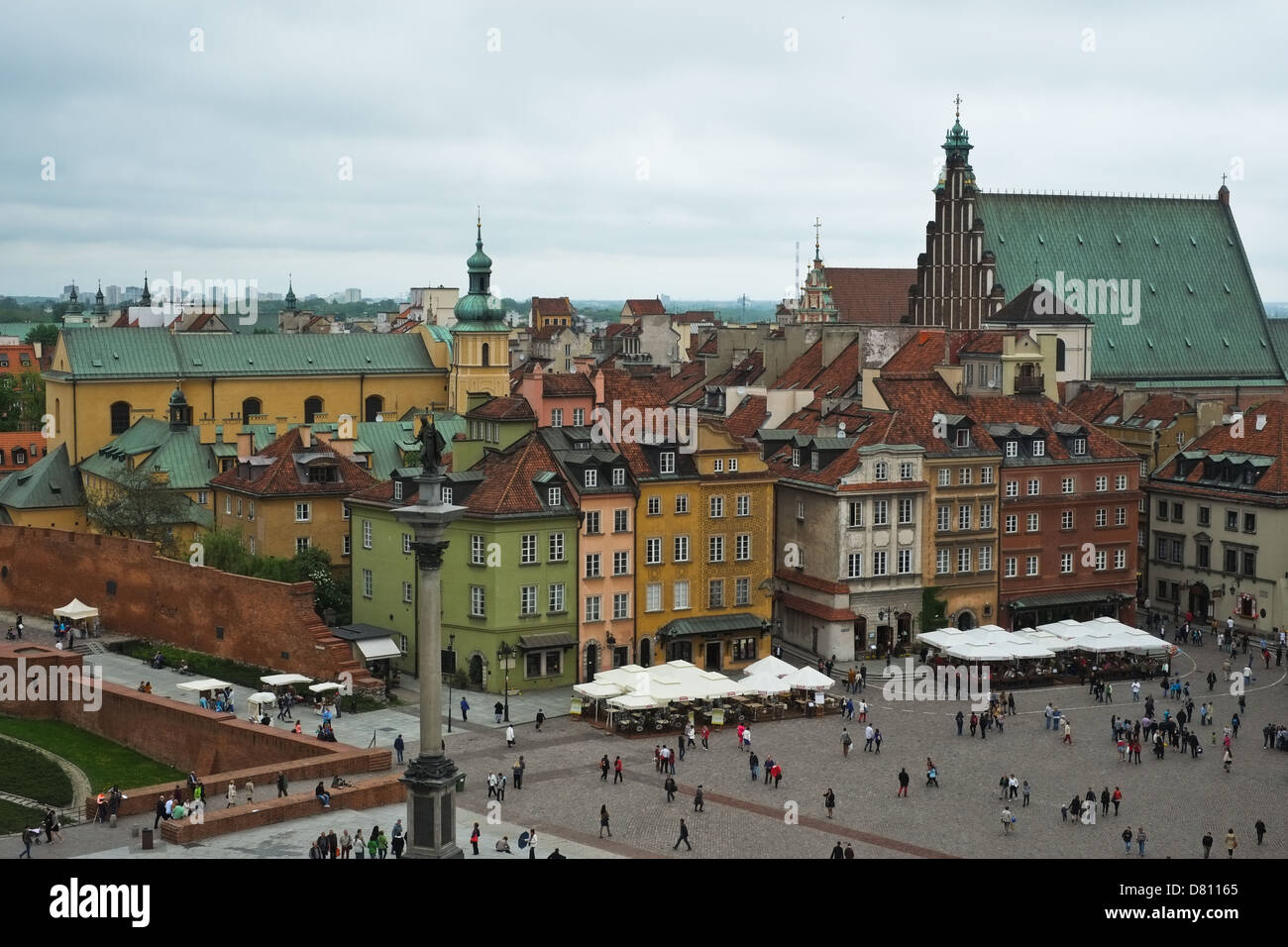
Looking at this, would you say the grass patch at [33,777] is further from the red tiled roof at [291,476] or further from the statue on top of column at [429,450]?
the statue on top of column at [429,450]

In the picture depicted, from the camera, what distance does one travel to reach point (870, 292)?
15625cm

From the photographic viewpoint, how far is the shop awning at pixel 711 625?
66.2 metres

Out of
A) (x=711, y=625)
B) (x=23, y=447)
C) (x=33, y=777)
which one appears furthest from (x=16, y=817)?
(x=23, y=447)

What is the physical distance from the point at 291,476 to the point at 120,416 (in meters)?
22.6

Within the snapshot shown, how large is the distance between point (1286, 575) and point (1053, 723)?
21.2m

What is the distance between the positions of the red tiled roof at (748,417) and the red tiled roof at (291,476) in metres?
16.0

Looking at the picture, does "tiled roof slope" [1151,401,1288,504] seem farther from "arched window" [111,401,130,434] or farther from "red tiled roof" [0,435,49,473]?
"red tiled roof" [0,435,49,473]

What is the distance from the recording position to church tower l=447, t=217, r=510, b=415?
99.6 m

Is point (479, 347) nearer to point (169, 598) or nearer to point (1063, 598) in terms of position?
point (169, 598)

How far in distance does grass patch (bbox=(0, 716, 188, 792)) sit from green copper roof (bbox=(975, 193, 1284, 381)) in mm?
62102

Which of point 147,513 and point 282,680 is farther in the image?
point 147,513

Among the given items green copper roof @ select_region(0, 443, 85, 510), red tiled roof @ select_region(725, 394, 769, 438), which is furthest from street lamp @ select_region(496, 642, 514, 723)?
green copper roof @ select_region(0, 443, 85, 510)

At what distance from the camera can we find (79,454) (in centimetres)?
9056

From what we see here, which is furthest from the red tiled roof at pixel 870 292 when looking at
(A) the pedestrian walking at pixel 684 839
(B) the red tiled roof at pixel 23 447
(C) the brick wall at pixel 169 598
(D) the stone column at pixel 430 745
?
(D) the stone column at pixel 430 745
